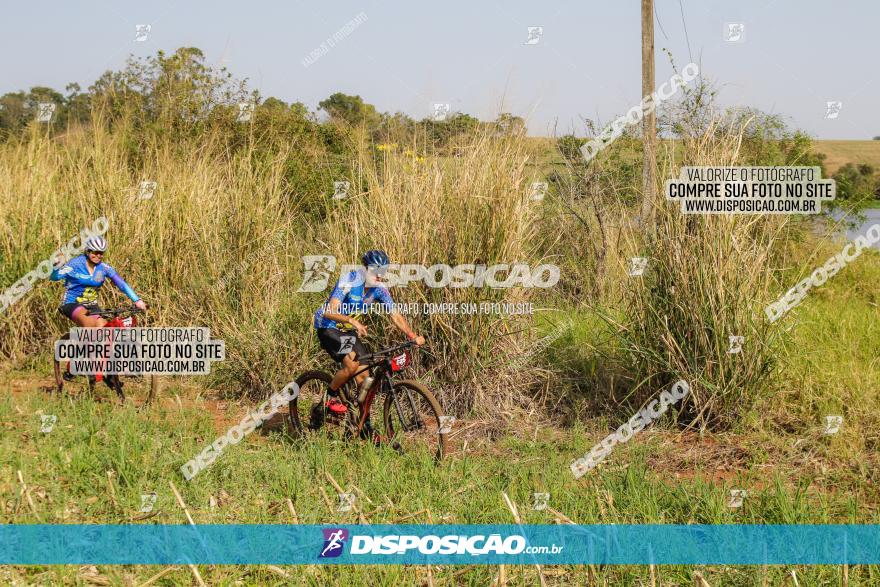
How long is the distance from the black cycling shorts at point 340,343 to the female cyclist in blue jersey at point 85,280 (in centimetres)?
236

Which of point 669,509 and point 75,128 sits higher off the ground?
point 75,128

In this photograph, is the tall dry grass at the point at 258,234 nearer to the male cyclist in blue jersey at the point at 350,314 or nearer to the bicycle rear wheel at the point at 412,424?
the bicycle rear wheel at the point at 412,424

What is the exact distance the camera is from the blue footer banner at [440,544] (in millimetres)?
4555

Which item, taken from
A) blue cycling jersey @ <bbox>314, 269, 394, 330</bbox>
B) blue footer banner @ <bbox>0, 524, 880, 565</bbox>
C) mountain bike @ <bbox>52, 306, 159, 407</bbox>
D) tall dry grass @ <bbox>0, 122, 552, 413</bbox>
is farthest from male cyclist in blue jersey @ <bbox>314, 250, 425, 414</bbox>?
mountain bike @ <bbox>52, 306, 159, 407</bbox>

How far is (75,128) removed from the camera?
11.4 m

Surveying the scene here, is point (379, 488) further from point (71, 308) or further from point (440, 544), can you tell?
point (71, 308)

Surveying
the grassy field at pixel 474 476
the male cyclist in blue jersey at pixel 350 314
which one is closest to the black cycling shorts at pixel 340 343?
the male cyclist in blue jersey at pixel 350 314

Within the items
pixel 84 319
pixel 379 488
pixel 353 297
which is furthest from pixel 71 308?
pixel 379 488

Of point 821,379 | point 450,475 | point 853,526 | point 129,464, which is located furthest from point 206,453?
point 821,379

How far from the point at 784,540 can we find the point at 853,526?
44 cm

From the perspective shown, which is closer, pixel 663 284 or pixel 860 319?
pixel 663 284

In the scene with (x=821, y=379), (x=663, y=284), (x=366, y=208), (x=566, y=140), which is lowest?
(x=821, y=379)

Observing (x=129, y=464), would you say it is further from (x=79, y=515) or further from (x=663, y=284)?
(x=663, y=284)

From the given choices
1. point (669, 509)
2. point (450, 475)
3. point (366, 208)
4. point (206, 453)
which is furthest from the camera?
point (366, 208)
